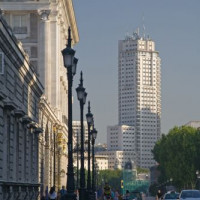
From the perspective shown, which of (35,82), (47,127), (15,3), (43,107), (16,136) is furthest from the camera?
(15,3)

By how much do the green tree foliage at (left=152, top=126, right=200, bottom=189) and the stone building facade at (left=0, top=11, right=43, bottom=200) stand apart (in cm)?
9653

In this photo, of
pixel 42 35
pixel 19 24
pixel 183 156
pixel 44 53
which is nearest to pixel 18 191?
pixel 44 53

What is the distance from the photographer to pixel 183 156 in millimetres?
171625

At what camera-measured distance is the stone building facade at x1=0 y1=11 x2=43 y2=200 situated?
50031 millimetres

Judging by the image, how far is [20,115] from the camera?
56.0 meters

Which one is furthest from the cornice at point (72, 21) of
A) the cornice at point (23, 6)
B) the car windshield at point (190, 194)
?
the car windshield at point (190, 194)

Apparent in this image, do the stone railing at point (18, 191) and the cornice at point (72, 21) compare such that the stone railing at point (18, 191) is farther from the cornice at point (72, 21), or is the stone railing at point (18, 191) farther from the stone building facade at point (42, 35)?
the cornice at point (72, 21)

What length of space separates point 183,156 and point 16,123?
117178 millimetres

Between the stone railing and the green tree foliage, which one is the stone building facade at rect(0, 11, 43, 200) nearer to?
the stone railing

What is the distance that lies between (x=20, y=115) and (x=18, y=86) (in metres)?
3.51

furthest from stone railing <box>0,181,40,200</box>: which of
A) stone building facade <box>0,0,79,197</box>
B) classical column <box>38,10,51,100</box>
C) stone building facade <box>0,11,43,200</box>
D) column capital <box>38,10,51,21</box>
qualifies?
column capital <box>38,10,51,21</box>

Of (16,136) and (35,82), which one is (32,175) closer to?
(35,82)

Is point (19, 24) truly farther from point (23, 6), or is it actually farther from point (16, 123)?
point (16, 123)

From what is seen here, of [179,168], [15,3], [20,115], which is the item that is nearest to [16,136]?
[20,115]
